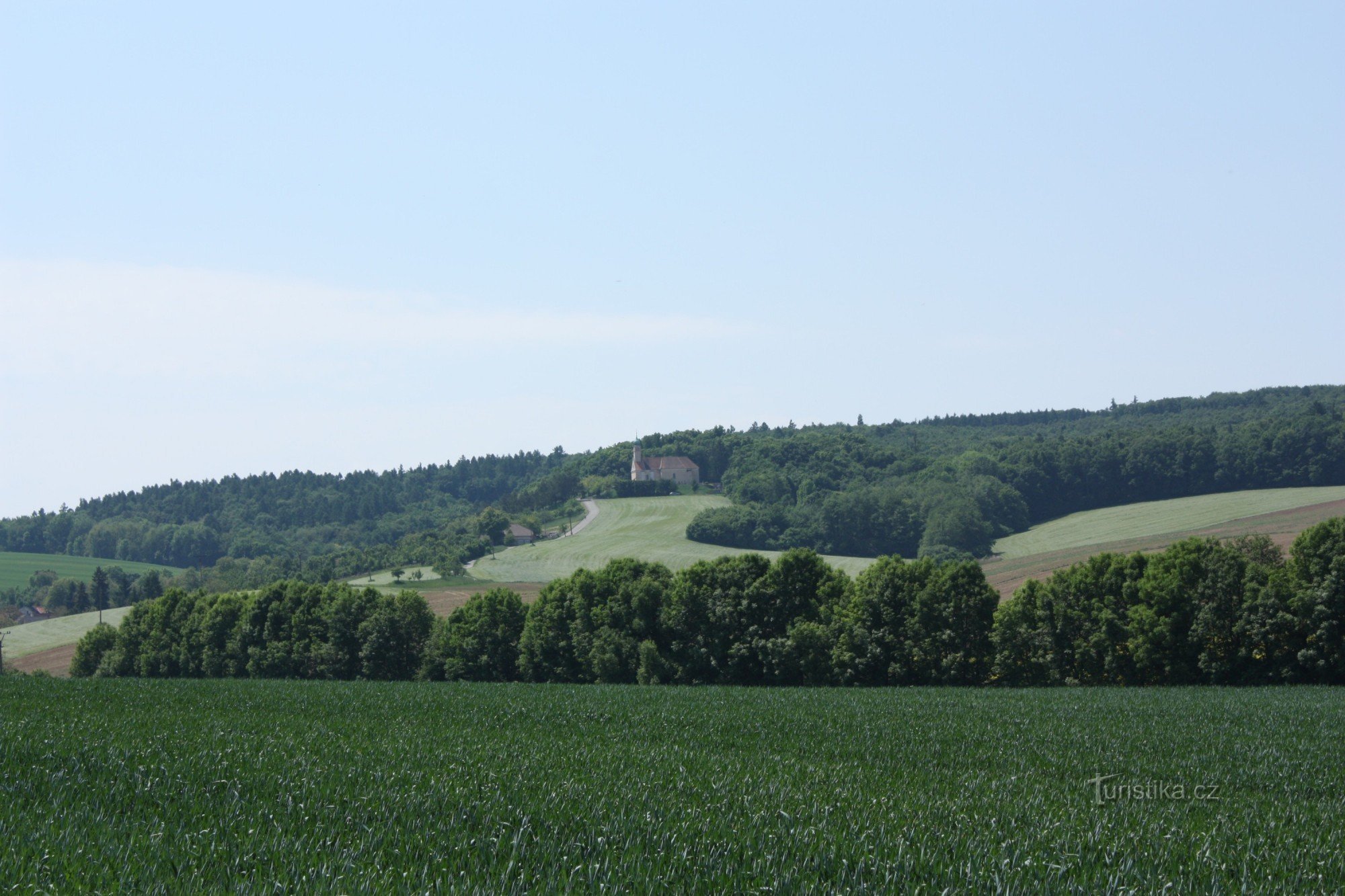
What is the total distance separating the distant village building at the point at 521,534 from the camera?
6841 inches

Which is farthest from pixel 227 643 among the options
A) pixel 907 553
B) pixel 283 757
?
pixel 907 553

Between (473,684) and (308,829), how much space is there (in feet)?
112

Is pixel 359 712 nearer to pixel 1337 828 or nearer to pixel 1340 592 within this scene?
pixel 1337 828

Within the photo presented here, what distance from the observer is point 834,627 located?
164 ft

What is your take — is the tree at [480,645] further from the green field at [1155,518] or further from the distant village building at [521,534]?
the distant village building at [521,534]

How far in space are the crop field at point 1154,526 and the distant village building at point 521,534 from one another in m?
82.1

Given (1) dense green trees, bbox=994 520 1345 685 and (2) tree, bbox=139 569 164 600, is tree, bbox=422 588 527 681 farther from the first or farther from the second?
(2) tree, bbox=139 569 164 600

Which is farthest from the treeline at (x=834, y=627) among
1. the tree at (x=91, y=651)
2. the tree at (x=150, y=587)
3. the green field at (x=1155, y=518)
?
the tree at (x=150, y=587)

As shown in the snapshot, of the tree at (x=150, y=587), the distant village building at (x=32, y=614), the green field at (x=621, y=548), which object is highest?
the green field at (x=621, y=548)

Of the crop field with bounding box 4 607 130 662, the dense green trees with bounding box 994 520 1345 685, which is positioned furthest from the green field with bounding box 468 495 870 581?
the dense green trees with bounding box 994 520 1345 685

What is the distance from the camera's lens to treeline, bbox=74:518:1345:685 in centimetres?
4291

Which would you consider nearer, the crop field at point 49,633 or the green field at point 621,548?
the crop field at point 49,633

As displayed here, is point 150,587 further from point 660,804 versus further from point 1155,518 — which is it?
point 660,804

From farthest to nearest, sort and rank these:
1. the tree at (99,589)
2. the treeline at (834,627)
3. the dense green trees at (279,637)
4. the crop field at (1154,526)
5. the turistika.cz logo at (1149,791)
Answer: the tree at (99,589)
the crop field at (1154,526)
the dense green trees at (279,637)
the treeline at (834,627)
the turistika.cz logo at (1149,791)
